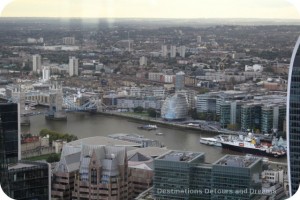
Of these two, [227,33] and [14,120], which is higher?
[227,33]

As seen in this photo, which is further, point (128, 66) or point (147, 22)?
point (128, 66)

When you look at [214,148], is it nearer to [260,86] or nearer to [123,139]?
[123,139]

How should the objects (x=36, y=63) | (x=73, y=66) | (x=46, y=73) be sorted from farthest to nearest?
(x=36, y=63) → (x=46, y=73) → (x=73, y=66)

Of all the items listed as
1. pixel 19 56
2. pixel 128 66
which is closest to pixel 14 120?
pixel 128 66

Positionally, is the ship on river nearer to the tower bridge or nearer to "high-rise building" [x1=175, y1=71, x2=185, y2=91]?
"high-rise building" [x1=175, y1=71, x2=185, y2=91]

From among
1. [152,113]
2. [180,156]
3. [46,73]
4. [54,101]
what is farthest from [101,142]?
[46,73]

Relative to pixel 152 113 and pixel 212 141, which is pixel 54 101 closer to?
pixel 152 113
